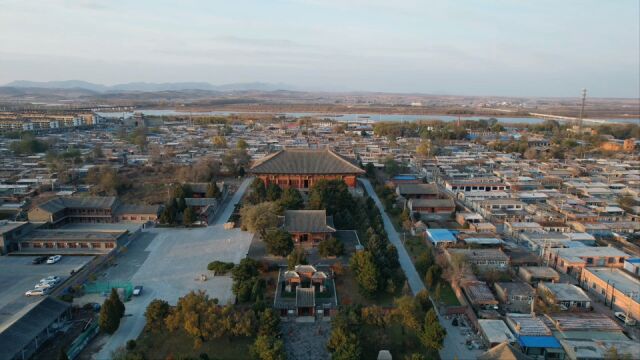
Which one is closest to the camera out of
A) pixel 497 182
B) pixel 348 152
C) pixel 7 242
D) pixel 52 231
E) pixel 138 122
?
pixel 7 242

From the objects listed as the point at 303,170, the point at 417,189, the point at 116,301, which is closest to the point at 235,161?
the point at 303,170

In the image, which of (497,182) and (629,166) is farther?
(629,166)

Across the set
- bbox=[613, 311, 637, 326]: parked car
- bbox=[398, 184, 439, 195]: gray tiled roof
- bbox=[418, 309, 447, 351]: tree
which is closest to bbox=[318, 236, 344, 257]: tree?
bbox=[418, 309, 447, 351]: tree

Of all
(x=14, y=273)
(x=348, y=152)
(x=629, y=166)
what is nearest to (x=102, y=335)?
(x=14, y=273)

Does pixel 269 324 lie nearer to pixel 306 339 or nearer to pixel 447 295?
pixel 306 339

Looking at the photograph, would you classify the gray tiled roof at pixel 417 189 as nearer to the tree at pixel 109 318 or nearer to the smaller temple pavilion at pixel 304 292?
the smaller temple pavilion at pixel 304 292

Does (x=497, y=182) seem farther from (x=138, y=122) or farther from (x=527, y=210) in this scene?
(x=138, y=122)
